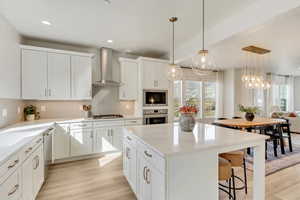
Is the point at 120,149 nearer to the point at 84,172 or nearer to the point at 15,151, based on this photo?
the point at 84,172

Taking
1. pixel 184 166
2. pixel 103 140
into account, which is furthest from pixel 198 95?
pixel 184 166

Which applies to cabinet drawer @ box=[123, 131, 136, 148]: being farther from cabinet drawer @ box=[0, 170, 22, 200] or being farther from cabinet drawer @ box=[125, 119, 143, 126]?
cabinet drawer @ box=[125, 119, 143, 126]

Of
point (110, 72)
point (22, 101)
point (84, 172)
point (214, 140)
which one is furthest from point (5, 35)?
point (214, 140)

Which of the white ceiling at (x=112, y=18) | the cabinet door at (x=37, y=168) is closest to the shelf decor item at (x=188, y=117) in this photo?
the white ceiling at (x=112, y=18)

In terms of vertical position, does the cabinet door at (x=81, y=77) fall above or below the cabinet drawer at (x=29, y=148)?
above

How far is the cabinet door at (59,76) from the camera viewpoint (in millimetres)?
3236

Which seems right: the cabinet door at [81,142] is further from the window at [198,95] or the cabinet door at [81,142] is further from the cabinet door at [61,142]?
the window at [198,95]

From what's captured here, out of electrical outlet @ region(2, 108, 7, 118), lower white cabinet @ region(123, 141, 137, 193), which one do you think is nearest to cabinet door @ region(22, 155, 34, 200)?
lower white cabinet @ region(123, 141, 137, 193)

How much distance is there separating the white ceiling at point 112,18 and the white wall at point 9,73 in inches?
8.9

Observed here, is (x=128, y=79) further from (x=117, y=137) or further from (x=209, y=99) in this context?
(x=209, y=99)

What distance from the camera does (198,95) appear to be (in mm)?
5758

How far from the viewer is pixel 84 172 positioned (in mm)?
2803

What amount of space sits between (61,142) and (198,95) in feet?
15.3

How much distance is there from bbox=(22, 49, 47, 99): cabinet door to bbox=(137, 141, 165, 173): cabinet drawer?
2640mm
